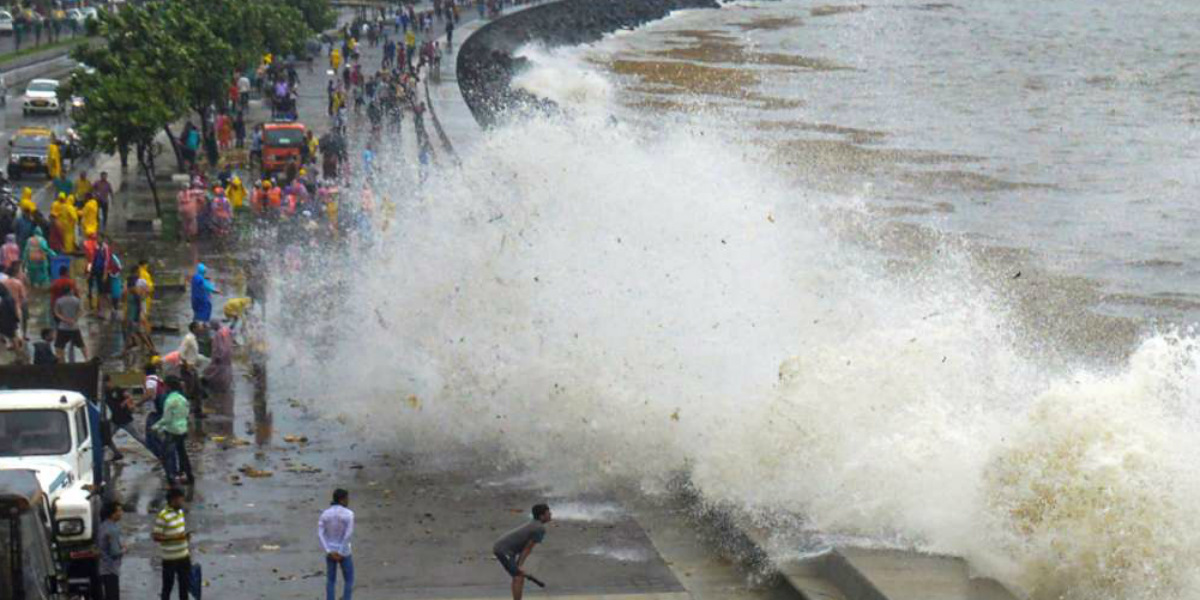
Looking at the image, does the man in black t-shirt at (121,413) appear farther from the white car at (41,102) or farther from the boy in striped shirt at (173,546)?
the white car at (41,102)

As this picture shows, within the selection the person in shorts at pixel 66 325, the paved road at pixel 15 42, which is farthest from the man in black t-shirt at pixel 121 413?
the paved road at pixel 15 42

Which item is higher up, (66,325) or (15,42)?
(66,325)

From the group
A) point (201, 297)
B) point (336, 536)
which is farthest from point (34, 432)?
point (201, 297)

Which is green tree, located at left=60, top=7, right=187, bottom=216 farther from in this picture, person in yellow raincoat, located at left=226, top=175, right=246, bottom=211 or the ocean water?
the ocean water

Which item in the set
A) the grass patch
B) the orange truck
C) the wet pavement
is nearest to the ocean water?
the wet pavement

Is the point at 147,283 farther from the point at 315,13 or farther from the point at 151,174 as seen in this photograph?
the point at 315,13

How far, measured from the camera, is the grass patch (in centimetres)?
6961

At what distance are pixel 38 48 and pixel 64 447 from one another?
64.6 m

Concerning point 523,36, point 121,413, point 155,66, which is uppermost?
point 155,66

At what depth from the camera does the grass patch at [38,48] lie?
69613mm

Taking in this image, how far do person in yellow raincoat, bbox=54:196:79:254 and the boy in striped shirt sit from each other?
661 inches

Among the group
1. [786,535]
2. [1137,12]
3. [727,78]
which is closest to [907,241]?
[786,535]

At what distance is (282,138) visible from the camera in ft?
132

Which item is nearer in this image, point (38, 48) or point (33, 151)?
point (33, 151)
